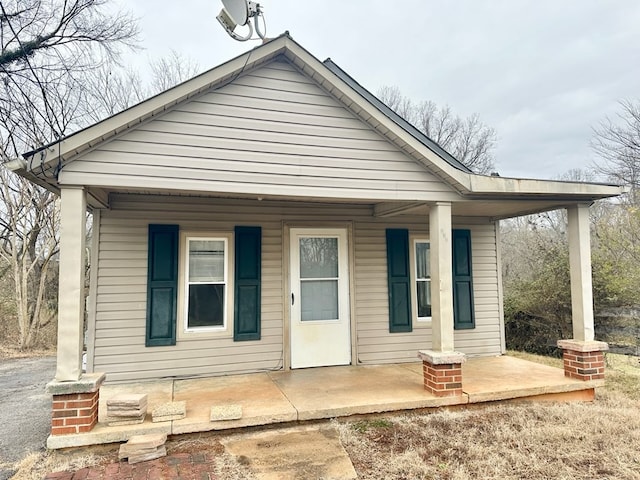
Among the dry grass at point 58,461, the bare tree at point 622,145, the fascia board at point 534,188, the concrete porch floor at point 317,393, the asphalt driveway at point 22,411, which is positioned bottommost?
the asphalt driveway at point 22,411

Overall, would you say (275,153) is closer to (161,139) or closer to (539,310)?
(161,139)

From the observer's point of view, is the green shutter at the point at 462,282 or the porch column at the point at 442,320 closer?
the porch column at the point at 442,320

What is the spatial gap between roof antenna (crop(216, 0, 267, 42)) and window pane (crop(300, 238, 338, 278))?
2652mm

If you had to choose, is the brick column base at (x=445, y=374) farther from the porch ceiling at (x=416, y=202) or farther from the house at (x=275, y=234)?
the porch ceiling at (x=416, y=202)

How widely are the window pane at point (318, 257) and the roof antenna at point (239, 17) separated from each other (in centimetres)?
265

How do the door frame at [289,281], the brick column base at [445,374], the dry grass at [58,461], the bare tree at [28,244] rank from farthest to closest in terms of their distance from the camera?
the bare tree at [28,244] → the door frame at [289,281] → the brick column base at [445,374] → the dry grass at [58,461]

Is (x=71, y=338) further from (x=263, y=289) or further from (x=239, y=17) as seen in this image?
(x=239, y=17)

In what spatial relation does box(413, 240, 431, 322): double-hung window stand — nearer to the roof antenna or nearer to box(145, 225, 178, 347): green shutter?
box(145, 225, 178, 347): green shutter

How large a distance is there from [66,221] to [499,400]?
467cm

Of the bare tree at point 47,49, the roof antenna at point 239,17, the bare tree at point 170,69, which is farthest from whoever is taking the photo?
the bare tree at point 170,69

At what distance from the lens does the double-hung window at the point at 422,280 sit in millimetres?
5879

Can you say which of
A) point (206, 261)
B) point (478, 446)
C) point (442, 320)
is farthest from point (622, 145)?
point (206, 261)

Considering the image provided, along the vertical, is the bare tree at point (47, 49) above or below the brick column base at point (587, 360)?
above

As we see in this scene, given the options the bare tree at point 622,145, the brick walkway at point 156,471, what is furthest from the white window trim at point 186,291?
the bare tree at point 622,145
